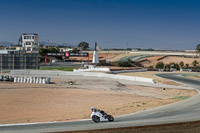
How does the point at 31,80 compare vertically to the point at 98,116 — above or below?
below

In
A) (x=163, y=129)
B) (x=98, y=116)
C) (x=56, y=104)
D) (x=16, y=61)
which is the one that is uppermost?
(x=16, y=61)

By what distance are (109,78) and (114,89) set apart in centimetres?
1457

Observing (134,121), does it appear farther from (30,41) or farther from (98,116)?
(30,41)

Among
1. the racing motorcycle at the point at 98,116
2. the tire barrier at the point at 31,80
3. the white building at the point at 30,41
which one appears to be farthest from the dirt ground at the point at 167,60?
the racing motorcycle at the point at 98,116

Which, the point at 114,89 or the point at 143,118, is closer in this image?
the point at 143,118

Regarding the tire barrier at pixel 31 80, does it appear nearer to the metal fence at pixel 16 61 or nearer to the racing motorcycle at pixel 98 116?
the metal fence at pixel 16 61

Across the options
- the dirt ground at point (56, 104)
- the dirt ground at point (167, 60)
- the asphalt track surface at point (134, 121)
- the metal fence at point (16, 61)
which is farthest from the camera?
the dirt ground at point (167, 60)

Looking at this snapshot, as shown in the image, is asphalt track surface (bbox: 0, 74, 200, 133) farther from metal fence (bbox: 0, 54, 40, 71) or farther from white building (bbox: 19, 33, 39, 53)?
white building (bbox: 19, 33, 39, 53)

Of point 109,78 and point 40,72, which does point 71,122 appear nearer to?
point 109,78

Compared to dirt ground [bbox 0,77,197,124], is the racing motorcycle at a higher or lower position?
higher

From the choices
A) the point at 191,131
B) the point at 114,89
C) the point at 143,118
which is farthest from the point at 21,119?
the point at 114,89

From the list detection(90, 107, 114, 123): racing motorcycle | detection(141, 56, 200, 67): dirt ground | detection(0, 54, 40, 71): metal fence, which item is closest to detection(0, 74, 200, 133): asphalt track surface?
detection(90, 107, 114, 123): racing motorcycle

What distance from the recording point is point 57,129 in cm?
1797

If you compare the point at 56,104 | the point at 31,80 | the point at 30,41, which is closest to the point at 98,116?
the point at 56,104
